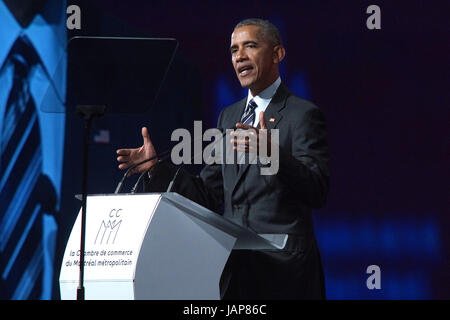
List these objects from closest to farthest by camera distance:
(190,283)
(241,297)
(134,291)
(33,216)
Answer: (134,291), (190,283), (241,297), (33,216)

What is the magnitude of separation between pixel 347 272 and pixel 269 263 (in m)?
2.26

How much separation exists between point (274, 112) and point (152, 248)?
90 centimetres

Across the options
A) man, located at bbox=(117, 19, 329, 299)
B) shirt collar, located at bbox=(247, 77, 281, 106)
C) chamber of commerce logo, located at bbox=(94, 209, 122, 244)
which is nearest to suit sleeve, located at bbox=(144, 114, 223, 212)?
man, located at bbox=(117, 19, 329, 299)

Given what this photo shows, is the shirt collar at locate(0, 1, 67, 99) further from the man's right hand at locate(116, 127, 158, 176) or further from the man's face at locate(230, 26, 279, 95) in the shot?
the man's right hand at locate(116, 127, 158, 176)

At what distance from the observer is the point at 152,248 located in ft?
7.02

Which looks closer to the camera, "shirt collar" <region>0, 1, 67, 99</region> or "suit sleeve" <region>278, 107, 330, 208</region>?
"suit sleeve" <region>278, 107, 330, 208</region>

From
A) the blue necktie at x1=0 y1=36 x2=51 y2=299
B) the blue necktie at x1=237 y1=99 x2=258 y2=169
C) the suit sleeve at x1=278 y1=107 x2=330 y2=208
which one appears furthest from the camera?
the blue necktie at x1=0 y1=36 x2=51 y2=299

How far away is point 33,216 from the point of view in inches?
179

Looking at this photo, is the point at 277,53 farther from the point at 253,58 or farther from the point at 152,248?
the point at 152,248

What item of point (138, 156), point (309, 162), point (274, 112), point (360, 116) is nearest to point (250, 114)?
point (274, 112)

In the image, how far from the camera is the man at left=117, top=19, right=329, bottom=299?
258cm

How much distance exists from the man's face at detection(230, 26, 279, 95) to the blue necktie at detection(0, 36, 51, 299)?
6.69 feet
